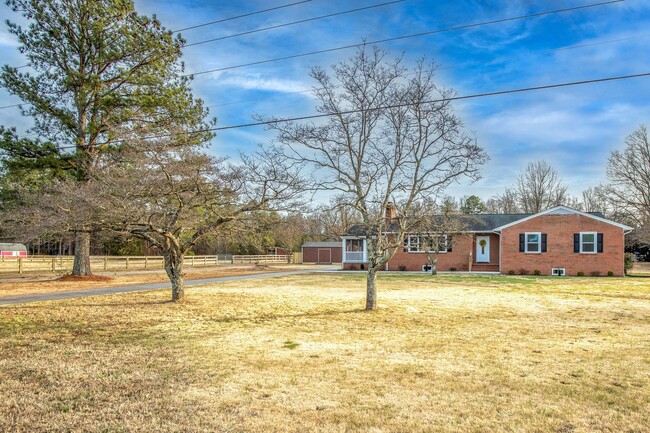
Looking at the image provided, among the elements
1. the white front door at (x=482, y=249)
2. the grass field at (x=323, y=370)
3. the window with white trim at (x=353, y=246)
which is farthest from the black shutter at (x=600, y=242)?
the grass field at (x=323, y=370)

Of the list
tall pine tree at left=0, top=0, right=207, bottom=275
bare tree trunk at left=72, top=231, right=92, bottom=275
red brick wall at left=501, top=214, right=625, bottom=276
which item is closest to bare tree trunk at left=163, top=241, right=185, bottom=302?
tall pine tree at left=0, top=0, right=207, bottom=275

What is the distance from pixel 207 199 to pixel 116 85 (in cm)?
1229

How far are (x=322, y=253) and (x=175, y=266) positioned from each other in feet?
131

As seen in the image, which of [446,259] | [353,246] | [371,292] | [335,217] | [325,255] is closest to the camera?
[371,292]

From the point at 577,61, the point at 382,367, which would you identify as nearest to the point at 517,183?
the point at 577,61

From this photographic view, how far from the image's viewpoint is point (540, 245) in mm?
27031

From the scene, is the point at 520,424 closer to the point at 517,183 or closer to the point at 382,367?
the point at 382,367

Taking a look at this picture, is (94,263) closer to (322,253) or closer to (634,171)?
(322,253)

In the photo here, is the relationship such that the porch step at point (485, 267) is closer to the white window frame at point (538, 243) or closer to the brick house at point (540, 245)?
the brick house at point (540, 245)

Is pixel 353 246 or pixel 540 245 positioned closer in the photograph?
pixel 540 245

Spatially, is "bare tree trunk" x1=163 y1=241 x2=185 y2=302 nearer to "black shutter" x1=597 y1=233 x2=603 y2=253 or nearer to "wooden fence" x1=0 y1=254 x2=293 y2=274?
"wooden fence" x1=0 y1=254 x2=293 y2=274

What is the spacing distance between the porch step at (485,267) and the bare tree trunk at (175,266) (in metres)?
21.9

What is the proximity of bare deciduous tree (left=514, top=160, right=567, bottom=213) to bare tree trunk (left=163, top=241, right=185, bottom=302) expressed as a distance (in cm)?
4220

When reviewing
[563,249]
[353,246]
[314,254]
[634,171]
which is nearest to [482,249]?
[563,249]
